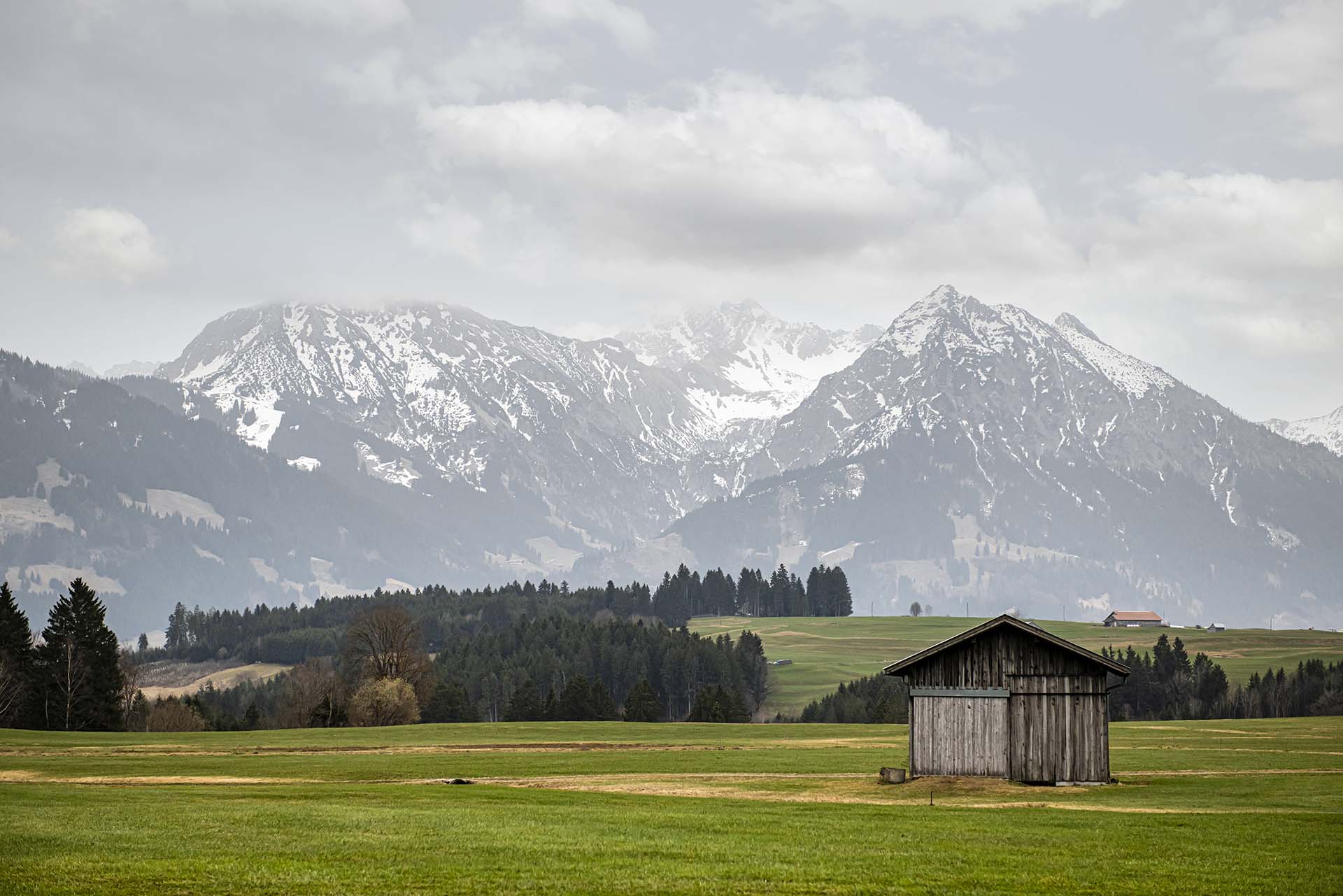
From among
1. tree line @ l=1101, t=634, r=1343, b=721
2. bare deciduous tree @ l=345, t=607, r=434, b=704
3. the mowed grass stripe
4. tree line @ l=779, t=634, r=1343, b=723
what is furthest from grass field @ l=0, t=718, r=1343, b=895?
tree line @ l=1101, t=634, r=1343, b=721

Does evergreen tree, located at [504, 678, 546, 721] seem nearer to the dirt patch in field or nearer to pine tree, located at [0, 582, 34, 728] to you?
pine tree, located at [0, 582, 34, 728]

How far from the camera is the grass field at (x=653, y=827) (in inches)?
1101

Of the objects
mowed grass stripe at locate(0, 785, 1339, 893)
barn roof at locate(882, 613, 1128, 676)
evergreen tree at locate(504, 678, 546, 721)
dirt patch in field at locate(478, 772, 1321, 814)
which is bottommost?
evergreen tree at locate(504, 678, 546, 721)

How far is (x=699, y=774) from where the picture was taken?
64.9 m

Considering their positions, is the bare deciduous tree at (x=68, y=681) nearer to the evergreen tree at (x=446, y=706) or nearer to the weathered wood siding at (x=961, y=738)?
the evergreen tree at (x=446, y=706)

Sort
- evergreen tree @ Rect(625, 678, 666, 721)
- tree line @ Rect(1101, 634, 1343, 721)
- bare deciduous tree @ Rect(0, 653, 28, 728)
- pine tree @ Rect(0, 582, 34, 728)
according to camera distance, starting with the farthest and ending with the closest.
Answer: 1. tree line @ Rect(1101, 634, 1343, 721)
2. evergreen tree @ Rect(625, 678, 666, 721)
3. pine tree @ Rect(0, 582, 34, 728)
4. bare deciduous tree @ Rect(0, 653, 28, 728)

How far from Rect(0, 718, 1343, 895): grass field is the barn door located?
95.8 inches

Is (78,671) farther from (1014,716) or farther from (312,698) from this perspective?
(1014,716)

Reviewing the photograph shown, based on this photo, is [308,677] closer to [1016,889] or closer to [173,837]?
[173,837]

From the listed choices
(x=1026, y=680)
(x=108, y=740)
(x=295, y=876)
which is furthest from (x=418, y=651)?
(x=295, y=876)

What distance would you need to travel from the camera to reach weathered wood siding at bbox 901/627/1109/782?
5550 centimetres

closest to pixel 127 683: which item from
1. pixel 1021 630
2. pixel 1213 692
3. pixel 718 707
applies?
pixel 718 707

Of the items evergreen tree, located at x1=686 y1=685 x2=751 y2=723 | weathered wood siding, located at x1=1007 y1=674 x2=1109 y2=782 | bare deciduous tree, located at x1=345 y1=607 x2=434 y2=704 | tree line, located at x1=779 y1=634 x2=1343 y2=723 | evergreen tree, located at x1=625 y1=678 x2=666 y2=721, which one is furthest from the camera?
tree line, located at x1=779 y1=634 x2=1343 y2=723

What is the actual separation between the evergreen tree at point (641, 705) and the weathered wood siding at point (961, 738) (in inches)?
3971
